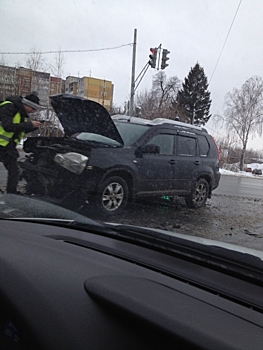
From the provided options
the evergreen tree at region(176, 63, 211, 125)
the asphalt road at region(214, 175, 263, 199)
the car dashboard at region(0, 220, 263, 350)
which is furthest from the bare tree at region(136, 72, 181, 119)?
the car dashboard at region(0, 220, 263, 350)

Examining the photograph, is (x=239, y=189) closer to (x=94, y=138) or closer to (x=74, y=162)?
(x=94, y=138)

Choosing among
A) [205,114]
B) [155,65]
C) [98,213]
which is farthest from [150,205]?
[205,114]

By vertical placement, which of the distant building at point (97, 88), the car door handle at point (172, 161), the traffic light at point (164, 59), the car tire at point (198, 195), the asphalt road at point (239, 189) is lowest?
the asphalt road at point (239, 189)

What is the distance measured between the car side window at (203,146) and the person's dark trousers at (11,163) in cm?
400

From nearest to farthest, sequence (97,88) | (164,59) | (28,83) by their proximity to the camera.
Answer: (97,88) → (164,59) → (28,83)

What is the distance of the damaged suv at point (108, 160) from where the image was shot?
5.67 metres

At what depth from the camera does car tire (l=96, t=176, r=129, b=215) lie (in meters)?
5.73

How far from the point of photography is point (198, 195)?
770 centimetres

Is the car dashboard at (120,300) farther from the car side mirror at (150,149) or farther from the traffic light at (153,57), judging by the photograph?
the traffic light at (153,57)

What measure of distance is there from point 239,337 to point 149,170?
207 inches

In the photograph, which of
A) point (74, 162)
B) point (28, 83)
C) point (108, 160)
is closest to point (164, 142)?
point (108, 160)

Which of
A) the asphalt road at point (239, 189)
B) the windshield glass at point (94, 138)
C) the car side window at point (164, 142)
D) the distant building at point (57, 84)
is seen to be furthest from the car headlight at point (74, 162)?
the distant building at point (57, 84)

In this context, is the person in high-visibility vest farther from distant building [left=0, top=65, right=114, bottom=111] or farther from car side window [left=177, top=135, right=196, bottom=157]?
distant building [left=0, top=65, right=114, bottom=111]

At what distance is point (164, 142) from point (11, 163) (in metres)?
2.93
